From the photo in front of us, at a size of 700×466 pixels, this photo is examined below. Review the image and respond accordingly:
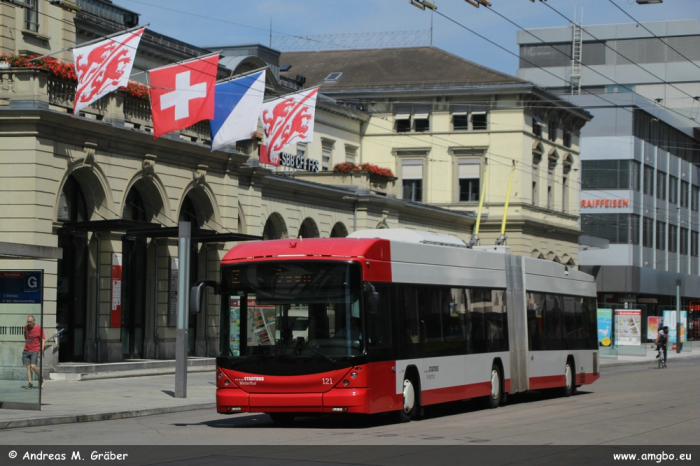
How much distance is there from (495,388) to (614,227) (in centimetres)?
6113

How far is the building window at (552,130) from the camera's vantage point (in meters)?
→ 67.8

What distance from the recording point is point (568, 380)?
26484mm

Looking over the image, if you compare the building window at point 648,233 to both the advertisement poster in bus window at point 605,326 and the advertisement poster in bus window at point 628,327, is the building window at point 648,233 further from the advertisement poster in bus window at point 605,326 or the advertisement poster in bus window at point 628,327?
the advertisement poster in bus window at point 605,326

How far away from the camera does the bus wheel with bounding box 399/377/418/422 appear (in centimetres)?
1827

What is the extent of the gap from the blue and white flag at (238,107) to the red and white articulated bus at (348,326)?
1081 centimetres

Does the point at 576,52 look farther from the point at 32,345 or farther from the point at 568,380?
the point at 32,345

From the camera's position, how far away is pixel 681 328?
214ft

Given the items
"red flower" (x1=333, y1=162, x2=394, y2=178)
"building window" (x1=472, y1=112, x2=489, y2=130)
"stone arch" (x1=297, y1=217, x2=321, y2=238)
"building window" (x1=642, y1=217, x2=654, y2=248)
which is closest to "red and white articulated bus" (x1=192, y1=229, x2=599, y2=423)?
"stone arch" (x1=297, y1=217, x2=321, y2=238)

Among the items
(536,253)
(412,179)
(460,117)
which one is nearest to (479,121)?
(460,117)

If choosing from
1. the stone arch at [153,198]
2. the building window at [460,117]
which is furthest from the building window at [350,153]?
the stone arch at [153,198]

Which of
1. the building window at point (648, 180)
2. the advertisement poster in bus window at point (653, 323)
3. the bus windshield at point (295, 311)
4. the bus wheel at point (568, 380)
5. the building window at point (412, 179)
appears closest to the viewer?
the bus windshield at point (295, 311)

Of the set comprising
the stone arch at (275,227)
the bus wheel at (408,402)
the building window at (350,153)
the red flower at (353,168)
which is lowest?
the bus wheel at (408,402)

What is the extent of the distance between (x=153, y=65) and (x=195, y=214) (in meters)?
6.61
